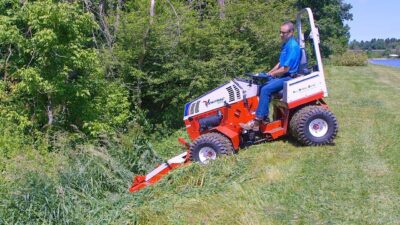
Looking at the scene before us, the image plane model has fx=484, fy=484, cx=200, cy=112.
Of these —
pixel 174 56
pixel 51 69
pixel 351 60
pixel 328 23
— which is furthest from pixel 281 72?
pixel 328 23

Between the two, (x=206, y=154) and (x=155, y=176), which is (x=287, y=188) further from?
(x=155, y=176)

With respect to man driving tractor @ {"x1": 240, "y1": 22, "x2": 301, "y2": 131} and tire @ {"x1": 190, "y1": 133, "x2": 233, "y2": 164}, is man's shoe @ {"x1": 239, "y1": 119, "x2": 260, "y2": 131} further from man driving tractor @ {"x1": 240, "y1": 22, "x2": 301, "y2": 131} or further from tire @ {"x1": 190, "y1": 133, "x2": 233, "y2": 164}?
tire @ {"x1": 190, "y1": 133, "x2": 233, "y2": 164}

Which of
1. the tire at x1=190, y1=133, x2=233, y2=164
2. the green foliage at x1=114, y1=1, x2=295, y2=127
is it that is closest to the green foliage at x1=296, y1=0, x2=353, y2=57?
the green foliage at x1=114, y1=1, x2=295, y2=127

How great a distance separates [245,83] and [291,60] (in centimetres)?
81

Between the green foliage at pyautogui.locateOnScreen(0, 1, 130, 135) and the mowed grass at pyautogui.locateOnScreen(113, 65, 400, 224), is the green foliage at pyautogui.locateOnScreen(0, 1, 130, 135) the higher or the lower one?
the higher one

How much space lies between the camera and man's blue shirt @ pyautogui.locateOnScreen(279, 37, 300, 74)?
738 cm

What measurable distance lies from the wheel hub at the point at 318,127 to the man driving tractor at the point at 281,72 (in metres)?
0.70

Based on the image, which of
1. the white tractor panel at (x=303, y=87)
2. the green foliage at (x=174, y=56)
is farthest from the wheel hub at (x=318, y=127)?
the green foliage at (x=174, y=56)

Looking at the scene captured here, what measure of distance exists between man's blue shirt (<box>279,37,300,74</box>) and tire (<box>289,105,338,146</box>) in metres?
0.71

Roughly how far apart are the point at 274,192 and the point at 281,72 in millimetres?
2382

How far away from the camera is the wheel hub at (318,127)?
732 centimetres

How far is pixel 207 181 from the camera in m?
6.16

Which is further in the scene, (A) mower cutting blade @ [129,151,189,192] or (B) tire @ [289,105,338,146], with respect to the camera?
(B) tire @ [289,105,338,146]

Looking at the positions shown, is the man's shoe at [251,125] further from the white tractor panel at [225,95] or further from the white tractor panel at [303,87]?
the white tractor panel at [303,87]
